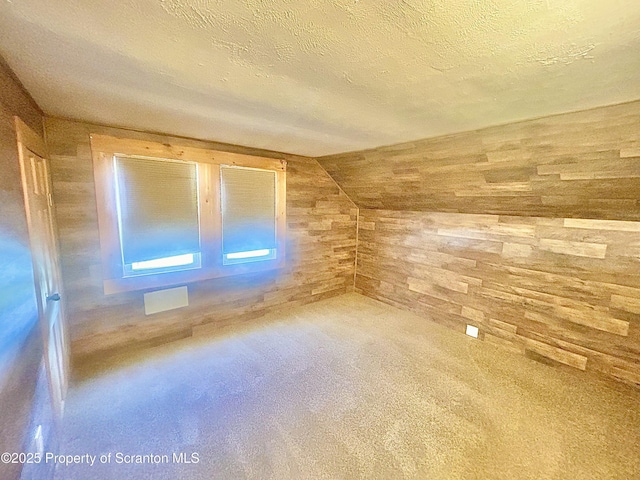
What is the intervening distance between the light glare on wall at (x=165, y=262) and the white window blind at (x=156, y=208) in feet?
0.17

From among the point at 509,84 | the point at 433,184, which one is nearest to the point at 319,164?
the point at 433,184

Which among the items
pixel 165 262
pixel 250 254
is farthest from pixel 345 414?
pixel 165 262

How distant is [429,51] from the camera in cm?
102

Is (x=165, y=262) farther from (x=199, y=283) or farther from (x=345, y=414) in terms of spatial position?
(x=345, y=414)

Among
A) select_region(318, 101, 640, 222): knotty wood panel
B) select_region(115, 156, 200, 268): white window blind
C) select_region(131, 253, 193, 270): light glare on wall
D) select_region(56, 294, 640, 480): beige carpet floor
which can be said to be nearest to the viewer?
select_region(56, 294, 640, 480): beige carpet floor

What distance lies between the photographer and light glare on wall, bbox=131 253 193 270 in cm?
254

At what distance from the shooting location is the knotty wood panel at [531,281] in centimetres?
216

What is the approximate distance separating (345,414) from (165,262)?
2.13 metres

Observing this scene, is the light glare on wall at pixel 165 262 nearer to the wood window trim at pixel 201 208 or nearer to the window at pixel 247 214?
the wood window trim at pixel 201 208

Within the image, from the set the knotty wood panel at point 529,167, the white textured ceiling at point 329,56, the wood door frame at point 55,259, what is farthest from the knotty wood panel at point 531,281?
the wood door frame at point 55,259

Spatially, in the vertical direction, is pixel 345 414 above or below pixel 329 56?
below

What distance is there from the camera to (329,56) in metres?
1.07

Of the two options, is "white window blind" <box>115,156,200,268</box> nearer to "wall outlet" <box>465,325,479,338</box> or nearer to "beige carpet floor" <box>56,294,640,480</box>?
"beige carpet floor" <box>56,294,640,480</box>

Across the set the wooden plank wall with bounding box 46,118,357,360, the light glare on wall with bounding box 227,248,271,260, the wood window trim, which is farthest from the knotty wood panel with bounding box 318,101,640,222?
the light glare on wall with bounding box 227,248,271,260
